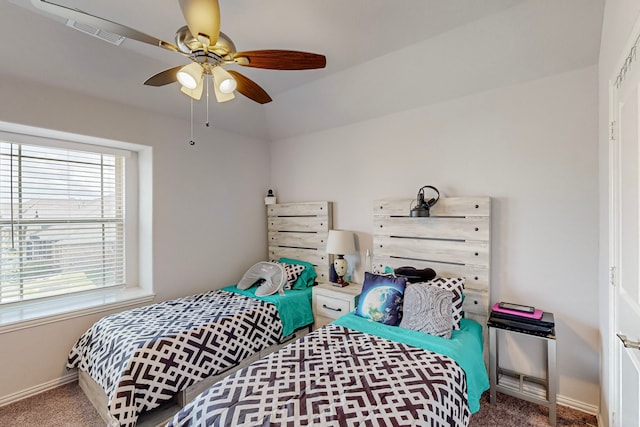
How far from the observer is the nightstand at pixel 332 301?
2.75 m

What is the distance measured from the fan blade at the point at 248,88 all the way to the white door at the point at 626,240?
1766 millimetres

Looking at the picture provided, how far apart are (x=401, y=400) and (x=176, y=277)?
2.53 meters

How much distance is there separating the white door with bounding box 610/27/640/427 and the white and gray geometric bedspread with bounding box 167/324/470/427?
66 centimetres

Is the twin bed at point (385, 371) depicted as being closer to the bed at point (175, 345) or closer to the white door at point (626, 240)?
the bed at point (175, 345)

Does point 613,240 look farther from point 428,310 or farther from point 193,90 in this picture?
→ point 193,90

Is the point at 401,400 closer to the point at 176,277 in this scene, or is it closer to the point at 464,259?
the point at 464,259

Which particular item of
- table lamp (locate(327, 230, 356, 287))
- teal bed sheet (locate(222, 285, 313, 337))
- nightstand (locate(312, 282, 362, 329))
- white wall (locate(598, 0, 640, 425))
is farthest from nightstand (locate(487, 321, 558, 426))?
teal bed sheet (locate(222, 285, 313, 337))

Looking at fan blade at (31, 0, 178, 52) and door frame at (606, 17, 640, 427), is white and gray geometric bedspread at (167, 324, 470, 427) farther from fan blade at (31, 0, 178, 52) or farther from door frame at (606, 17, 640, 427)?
fan blade at (31, 0, 178, 52)

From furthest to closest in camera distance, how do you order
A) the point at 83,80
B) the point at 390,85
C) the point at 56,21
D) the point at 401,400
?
the point at 390,85 < the point at 83,80 < the point at 56,21 < the point at 401,400

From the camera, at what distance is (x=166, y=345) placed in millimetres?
1946

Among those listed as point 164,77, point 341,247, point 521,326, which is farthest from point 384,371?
point 164,77

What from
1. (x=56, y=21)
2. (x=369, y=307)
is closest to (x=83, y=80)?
(x=56, y=21)

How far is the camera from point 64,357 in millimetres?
2410

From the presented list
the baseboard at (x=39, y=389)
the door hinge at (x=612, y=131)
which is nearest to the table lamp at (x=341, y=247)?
the door hinge at (x=612, y=131)
